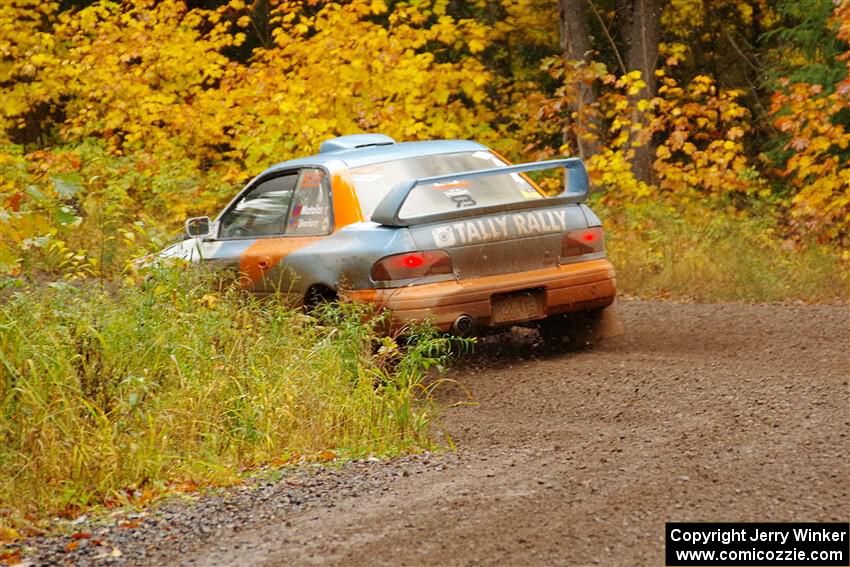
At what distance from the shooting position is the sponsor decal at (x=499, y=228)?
906 centimetres

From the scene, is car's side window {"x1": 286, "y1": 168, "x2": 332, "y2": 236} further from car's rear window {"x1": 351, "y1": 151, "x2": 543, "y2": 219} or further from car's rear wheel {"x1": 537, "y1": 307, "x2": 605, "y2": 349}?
car's rear wheel {"x1": 537, "y1": 307, "x2": 605, "y2": 349}

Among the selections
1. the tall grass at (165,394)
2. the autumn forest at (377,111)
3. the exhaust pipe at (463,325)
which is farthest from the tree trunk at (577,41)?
the tall grass at (165,394)

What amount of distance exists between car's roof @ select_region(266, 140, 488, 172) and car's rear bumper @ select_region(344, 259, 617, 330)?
1.30 m

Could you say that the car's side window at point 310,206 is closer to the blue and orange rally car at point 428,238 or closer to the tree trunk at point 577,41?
the blue and orange rally car at point 428,238

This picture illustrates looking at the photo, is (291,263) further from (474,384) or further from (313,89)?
(313,89)

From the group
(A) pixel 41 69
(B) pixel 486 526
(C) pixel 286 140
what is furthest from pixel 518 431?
(A) pixel 41 69

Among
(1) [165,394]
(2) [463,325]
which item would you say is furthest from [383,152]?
(1) [165,394]

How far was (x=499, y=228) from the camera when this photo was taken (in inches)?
363

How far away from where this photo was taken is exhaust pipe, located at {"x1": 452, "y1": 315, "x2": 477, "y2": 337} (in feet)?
29.4

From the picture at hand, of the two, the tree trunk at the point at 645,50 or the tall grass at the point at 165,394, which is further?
the tree trunk at the point at 645,50

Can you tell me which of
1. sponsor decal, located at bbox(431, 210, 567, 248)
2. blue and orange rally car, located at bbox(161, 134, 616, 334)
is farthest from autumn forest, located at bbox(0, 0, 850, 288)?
sponsor decal, located at bbox(431, 210, 567, 248)

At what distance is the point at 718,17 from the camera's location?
2345cm

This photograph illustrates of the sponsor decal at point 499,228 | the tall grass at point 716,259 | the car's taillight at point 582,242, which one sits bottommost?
the tall grass at point 716,259

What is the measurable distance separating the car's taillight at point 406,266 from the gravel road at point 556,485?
84 centimetres
